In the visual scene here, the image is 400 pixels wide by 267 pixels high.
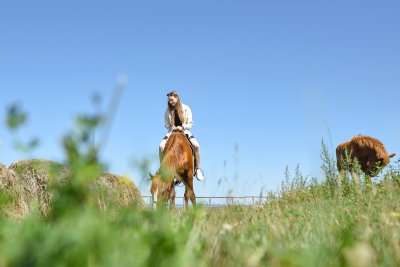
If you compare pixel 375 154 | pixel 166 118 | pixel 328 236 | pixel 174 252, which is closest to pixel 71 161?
pixel 174 252

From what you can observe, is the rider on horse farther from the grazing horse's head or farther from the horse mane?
the horse mane

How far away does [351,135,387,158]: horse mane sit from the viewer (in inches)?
611

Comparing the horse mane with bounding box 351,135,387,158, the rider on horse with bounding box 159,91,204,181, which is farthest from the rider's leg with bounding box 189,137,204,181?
the horse mane with bounding box 351,135,387,158

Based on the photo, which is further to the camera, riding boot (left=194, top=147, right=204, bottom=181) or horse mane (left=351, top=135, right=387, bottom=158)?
horse mane (left=351, top=135, right=387, bottom=158)

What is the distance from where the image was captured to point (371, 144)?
15.7 metres

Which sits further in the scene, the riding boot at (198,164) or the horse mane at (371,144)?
the horse mane at (371,144)

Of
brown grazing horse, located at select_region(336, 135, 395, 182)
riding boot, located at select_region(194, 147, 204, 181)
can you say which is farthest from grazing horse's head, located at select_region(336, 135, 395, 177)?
riding boot, located at select_region(194, 147, 204, 181)

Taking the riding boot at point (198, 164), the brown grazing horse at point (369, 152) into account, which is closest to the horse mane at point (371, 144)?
the brown grazing horse at point (369, 152)

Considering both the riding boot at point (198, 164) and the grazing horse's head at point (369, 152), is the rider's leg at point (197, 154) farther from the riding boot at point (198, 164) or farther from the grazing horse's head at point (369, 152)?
the grazing horse's head at point (369, 152)

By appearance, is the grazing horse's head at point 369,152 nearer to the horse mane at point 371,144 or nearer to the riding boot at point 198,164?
the horse mane at point 371,144

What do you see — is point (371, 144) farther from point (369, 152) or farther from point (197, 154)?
point (197, 154)

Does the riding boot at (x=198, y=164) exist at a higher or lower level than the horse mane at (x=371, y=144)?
lower

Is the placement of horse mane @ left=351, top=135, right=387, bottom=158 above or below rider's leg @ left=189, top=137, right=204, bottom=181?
above

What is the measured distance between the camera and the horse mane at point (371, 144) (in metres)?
15.5
